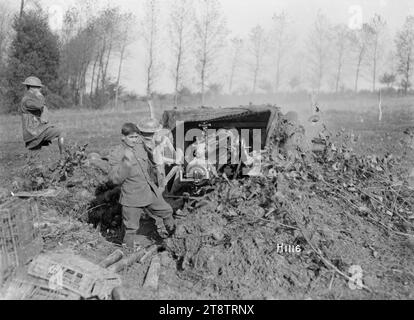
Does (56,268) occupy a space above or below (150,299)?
above

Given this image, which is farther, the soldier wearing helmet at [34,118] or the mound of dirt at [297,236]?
the soldier wearing helmet at [34,118]

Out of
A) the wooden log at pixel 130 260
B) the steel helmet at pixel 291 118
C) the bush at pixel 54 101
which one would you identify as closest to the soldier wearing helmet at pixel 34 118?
the wooden log at pixel 130 260

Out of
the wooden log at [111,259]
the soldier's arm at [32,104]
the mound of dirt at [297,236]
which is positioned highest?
the soldier's arm at [32,104]

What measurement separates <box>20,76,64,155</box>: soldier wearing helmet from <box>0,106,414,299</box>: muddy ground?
1318mm

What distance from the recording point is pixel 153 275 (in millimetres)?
5160

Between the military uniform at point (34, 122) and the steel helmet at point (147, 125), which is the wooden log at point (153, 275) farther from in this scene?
the military uniform at point (34, 122)

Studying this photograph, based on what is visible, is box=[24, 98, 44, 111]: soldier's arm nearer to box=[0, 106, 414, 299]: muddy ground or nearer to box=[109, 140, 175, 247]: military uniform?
box=[0, 106, 414, 299]: muddy ground

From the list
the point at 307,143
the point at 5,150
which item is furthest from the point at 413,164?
the point at 5,150

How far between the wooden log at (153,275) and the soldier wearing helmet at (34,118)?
3673mm

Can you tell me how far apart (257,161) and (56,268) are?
3.37 metres

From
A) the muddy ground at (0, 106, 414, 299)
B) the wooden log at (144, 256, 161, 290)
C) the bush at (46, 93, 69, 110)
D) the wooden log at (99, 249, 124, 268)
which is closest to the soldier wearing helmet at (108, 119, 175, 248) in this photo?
the wooden log at (99, 249, 124, 268)

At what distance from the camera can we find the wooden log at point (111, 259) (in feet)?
17.4

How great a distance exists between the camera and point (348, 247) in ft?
18.1
